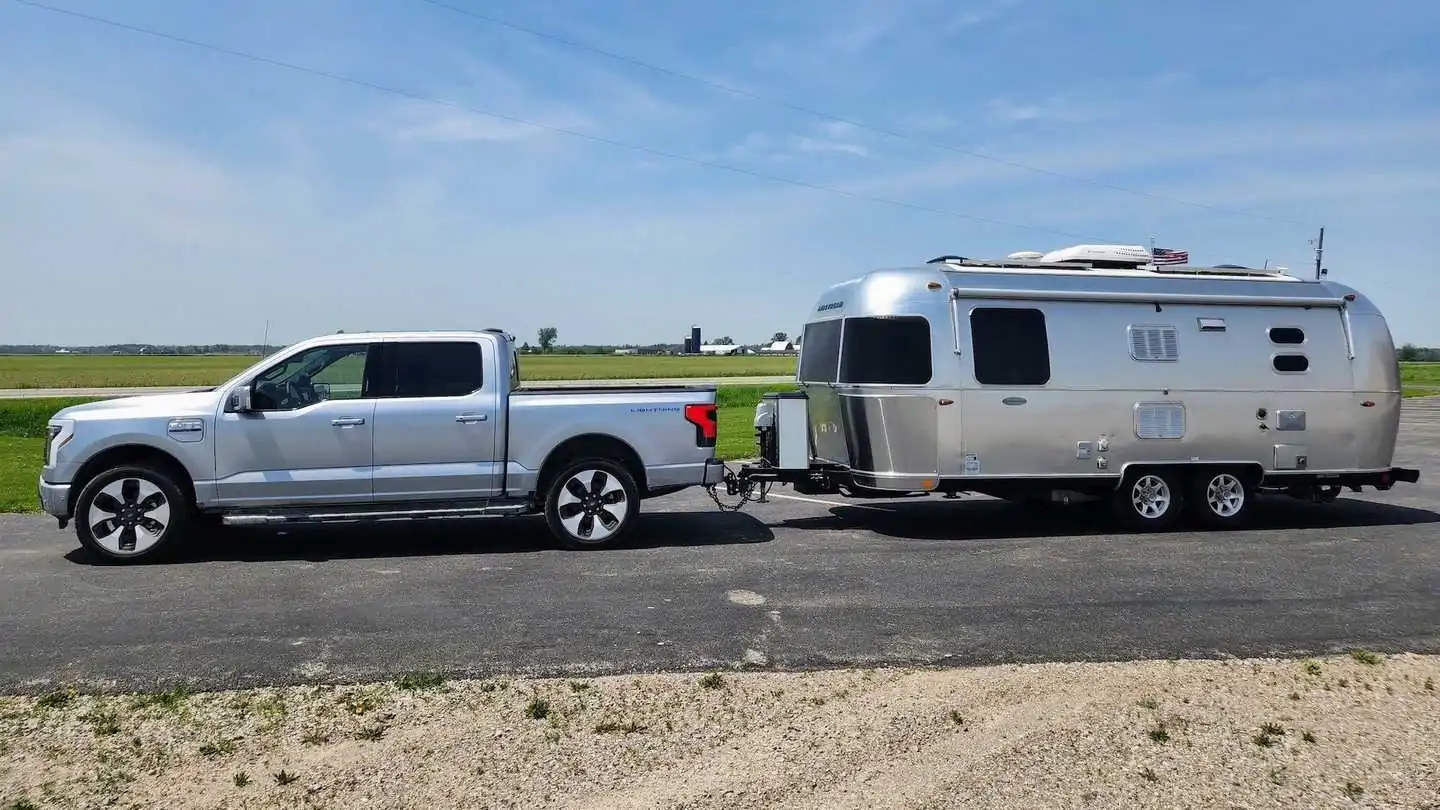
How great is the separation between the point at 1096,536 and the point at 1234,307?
2850 mm

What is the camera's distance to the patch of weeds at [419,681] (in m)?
5.52

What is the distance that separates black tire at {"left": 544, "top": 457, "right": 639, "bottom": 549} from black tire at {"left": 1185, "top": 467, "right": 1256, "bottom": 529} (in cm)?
581

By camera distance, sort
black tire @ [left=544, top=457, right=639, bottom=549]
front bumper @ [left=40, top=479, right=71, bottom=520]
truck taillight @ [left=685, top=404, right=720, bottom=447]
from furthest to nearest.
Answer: truck taillight @ [left=685, top=404, right=720, bottom=447] < black tire @ [left=544, top=457, right=639, bottom=549] < front bumper @ [left=40, top=479, right=71, bottom=520]

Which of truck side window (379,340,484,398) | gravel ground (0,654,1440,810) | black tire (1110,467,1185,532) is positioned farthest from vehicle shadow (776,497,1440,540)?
gravel ground (0,654,1440,810)

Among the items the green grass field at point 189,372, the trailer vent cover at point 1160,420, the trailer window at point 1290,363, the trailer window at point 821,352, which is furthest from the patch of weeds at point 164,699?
the green grass field at point 189,372

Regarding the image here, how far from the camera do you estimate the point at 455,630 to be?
21.9 feet

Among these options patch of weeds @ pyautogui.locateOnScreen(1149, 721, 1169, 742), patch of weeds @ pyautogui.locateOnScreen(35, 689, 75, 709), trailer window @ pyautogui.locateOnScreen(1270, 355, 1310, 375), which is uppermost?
trailer window @ pyautogui.locateOnScreen(1270, 355, 1310, 375)

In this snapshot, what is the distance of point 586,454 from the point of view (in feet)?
31.5

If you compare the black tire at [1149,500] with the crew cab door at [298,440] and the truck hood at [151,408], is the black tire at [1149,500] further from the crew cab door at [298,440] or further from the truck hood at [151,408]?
the truck hood at [151,408]

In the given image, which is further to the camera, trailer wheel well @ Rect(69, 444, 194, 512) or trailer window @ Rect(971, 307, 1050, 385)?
trailer window @ Rect(971, 307, 1050, 385)

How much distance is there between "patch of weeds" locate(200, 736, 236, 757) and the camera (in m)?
4.64

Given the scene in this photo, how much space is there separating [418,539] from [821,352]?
454 cm

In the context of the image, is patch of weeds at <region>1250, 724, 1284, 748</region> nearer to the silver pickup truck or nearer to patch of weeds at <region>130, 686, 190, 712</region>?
patch of weeds at <region>130, 686, 190, 712</region>

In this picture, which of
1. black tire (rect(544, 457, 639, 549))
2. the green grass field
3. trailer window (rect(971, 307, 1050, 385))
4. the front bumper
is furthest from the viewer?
the green grass field
